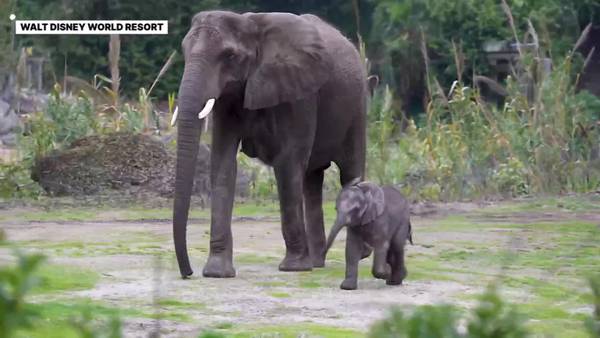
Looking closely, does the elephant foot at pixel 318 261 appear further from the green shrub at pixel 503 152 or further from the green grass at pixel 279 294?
the green shrub at pixel 503 152

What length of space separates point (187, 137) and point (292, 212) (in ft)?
3.43

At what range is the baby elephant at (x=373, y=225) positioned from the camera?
27.9 feet

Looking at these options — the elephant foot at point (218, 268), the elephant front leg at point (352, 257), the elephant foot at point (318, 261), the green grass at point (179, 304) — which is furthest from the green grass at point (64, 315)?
the elephant foot at point (318, 261)

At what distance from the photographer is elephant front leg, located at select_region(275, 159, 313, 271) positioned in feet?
31.7

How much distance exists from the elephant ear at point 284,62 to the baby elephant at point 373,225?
103 centimetres

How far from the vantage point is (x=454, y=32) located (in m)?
32.6

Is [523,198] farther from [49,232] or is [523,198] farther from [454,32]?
[454,32]

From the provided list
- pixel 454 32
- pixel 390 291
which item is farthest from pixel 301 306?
pixel 454 32

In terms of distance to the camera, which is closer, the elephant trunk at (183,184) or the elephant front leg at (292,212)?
the elephant trunk at (183,184)

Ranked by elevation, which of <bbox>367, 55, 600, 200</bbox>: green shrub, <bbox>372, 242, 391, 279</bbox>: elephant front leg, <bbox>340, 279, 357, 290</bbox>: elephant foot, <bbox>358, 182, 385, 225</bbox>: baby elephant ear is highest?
<bbox>358, 182, 385, 225</bbox>: baby elephant ear

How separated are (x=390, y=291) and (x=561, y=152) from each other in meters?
8.25

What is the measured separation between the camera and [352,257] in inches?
340

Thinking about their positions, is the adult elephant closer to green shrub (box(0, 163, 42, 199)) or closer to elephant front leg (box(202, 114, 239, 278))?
elephant front leg (box(202, 114, 239, 278))

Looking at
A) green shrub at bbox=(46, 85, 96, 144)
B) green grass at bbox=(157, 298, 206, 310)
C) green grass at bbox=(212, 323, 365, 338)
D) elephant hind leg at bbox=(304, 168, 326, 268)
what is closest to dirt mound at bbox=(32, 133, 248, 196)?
green shrub at bbox=(46, 85, 96, 144)
